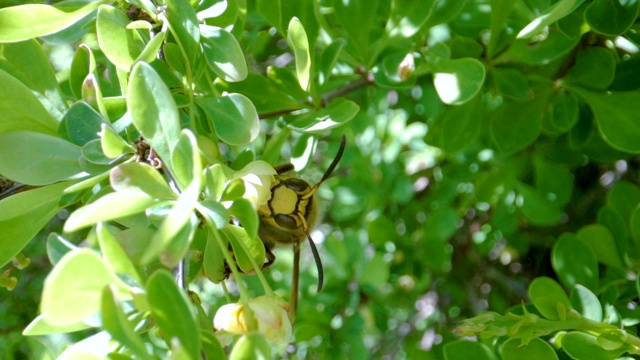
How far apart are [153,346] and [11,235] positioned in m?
0.25

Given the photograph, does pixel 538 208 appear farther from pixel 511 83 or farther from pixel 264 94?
pixel 264 94

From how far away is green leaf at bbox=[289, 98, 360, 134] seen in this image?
703mm

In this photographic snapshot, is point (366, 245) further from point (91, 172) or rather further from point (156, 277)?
point (156, 277)

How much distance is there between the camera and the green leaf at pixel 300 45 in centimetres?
66

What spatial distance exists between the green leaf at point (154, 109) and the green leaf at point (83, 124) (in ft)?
0.34

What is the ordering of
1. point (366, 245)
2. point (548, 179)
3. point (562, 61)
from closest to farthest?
point (562, 61) → point (548, 179) → point (366, 245)

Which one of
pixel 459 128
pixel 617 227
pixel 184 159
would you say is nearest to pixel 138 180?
pixel 184 159

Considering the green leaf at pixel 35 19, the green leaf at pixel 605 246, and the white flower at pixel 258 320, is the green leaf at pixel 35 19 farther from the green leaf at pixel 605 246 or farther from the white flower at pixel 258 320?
the green leaf at pixel 605 246

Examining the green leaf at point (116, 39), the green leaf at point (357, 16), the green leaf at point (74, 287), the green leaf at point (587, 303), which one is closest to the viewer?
the green leaf at point (74, 287)

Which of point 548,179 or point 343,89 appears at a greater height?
point 343,89

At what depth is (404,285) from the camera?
150 cm

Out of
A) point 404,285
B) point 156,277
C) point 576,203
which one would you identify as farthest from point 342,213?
point 156,277

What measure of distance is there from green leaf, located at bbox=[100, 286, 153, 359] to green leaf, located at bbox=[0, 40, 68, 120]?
335 mm

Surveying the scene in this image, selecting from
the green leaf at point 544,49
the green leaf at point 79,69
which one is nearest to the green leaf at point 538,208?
the green leaf at point 544,49
